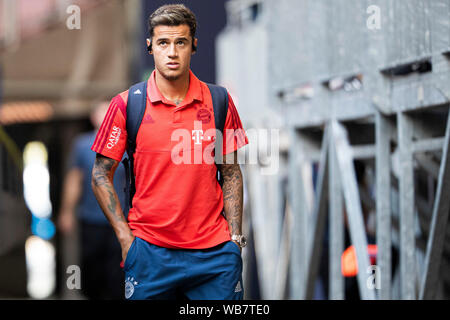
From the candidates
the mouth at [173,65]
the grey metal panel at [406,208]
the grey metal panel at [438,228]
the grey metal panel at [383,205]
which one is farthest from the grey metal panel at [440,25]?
the mouth at [173,65]

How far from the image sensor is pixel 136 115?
15.6 ft

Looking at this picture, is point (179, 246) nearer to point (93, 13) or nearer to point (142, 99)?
point (142, 99)

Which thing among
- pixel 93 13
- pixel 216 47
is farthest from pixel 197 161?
pixel 93 13

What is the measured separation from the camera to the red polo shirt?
471 cm

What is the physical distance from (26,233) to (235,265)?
9.61 meters

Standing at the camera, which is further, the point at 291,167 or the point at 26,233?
the point at 26,233

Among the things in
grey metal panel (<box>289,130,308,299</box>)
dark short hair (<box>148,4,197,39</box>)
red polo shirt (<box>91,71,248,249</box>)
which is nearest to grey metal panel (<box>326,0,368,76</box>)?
grey metal panel (<box>289,130,308,299</box>)

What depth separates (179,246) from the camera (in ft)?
15.5

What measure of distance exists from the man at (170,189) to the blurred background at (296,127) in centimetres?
43

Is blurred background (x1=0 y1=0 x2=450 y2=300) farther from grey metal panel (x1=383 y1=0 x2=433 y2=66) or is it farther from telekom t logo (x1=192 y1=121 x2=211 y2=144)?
telekom t logo (x1=192 y1=121 x2=211 y2=144)

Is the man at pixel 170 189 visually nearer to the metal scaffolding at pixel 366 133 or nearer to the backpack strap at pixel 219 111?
the backpack strap at pixel 219 111

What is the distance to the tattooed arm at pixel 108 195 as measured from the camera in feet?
15.7

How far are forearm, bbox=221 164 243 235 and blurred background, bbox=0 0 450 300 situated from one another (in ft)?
2.46

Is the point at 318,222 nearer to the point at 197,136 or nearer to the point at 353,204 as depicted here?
the point at 353,204
